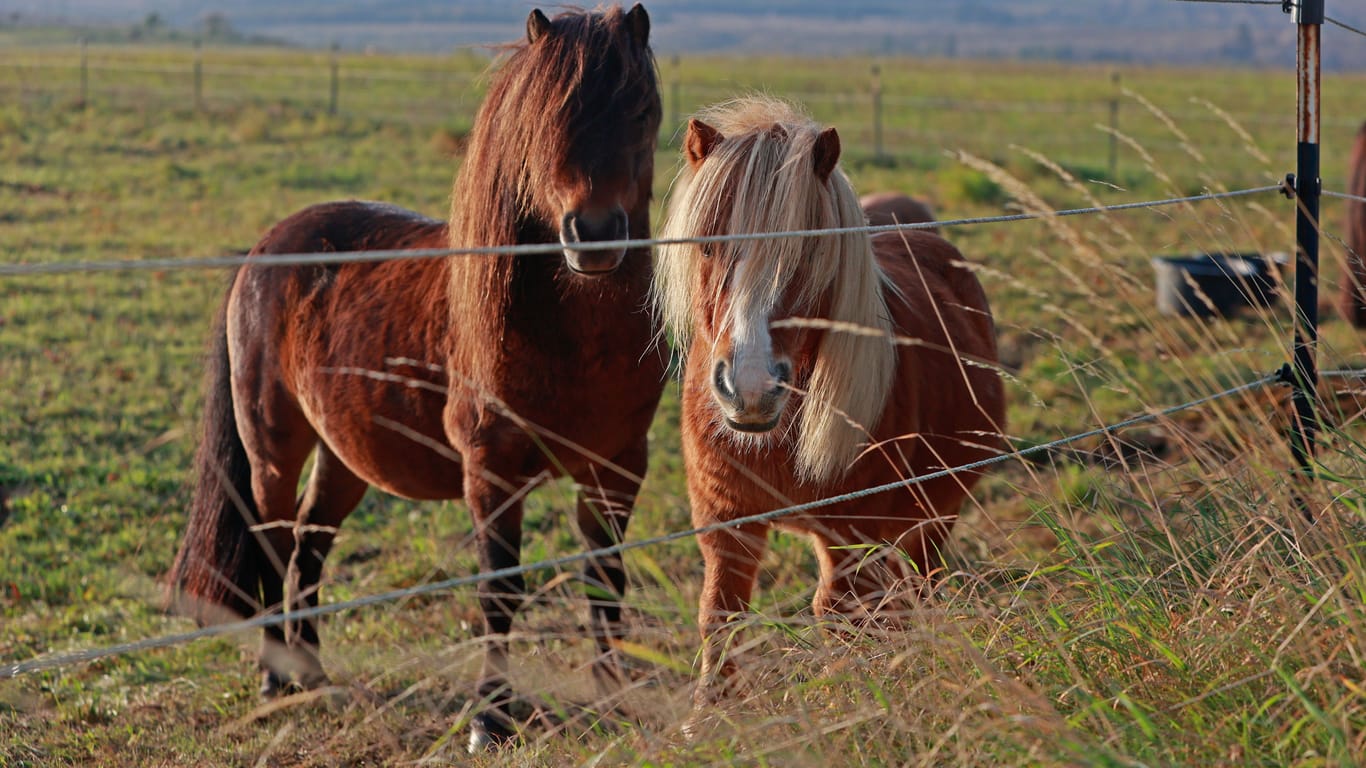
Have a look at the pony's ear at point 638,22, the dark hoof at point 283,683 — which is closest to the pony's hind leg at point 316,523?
the dark hoof at point 283,683

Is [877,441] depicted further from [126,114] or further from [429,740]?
[126,114]

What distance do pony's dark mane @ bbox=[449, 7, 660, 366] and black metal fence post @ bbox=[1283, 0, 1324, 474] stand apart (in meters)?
1.82

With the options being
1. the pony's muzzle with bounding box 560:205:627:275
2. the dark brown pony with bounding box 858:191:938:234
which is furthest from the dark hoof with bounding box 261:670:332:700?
the dark brown pony with bounding box 858:191:938:234

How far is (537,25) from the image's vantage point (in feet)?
12.2

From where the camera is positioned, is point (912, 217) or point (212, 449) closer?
point (212, 449)

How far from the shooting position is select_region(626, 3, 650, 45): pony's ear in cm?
375

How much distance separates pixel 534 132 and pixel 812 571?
2.41 meters

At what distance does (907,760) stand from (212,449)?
353cm

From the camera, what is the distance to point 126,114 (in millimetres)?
20641

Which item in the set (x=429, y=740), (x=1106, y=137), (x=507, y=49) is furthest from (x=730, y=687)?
(x=1106, y=137)

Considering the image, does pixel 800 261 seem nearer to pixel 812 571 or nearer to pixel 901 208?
pixel 812 571

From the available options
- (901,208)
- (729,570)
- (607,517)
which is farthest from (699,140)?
(901,208)

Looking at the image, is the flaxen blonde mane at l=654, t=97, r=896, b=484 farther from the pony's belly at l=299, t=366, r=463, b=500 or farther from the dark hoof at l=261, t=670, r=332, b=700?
the dark hoof at l=261, t=670, r=332, b=700

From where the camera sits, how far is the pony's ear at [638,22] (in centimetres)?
375
